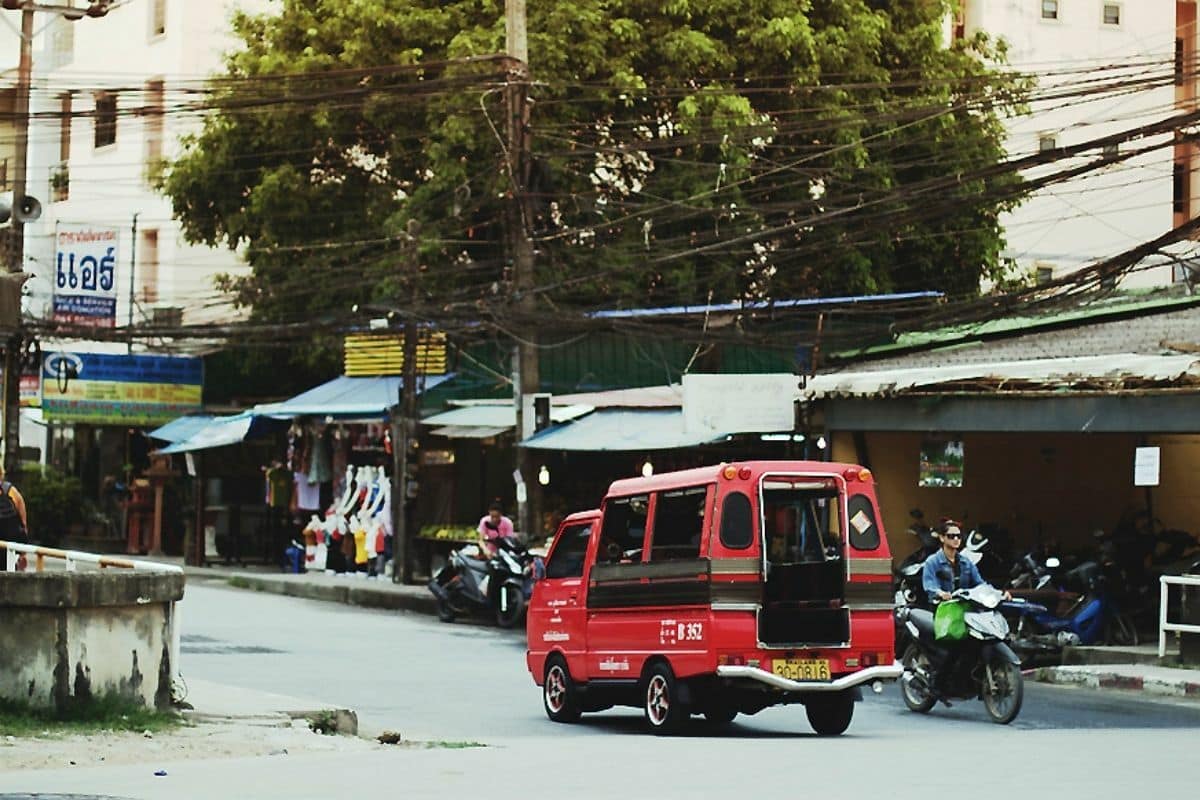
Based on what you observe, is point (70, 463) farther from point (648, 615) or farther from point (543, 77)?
point (648, 615)

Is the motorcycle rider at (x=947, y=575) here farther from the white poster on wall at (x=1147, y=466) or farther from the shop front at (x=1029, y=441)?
the white poster on wall at (x=1147, y=466)

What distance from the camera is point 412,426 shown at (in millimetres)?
33188

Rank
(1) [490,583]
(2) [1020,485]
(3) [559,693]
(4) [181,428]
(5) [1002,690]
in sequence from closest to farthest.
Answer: (5) [1002,690] < (3) [559,693] < (1) [490,583] < (2) [1020,485] < (4) [181,428]

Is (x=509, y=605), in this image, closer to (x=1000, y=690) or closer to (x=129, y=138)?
(x=1000, y=690)

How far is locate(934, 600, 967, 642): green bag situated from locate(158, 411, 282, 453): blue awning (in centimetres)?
2326

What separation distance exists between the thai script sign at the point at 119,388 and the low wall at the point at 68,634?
95.8 ft

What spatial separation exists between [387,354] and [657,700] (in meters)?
24.6

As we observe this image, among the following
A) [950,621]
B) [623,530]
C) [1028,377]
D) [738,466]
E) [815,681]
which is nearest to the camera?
[815,681]

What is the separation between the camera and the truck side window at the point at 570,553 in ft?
57.5

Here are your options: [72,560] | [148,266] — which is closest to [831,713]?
[72,560]

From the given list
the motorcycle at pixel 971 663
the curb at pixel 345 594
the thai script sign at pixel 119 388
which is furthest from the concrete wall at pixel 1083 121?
the motorcycle at pixel 971 663

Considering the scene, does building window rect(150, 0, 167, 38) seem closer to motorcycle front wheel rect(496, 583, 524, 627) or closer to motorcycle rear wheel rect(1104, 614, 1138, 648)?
motorcycle front wheel rect(496, 583, 524, 627)

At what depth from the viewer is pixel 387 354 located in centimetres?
3975

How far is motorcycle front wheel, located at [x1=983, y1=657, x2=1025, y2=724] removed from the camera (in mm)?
16547
